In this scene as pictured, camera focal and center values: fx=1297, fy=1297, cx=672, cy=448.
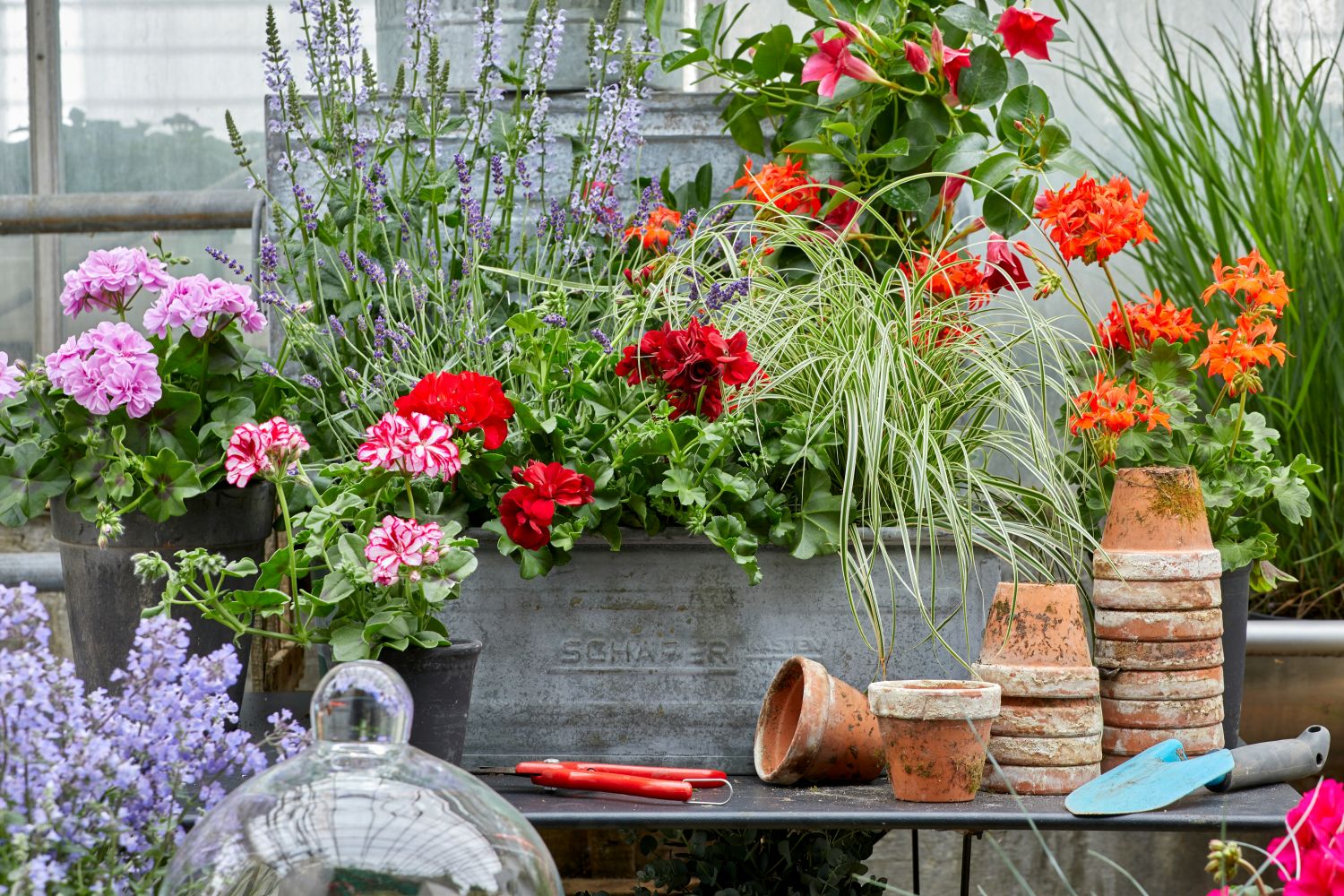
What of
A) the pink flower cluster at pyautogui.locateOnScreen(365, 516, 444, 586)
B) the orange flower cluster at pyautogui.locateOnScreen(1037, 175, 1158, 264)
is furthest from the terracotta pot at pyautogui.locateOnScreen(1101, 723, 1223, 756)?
the pink flower cluster at pyautogui.locateOnScreen(365, 516, 444, 586)

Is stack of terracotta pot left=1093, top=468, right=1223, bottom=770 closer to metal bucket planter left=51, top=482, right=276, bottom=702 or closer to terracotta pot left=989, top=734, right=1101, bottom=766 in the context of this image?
terracotta pot left=989, top=734, right=1101, bottom=766

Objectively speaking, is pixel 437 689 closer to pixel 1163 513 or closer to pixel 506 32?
pixel 1163 513

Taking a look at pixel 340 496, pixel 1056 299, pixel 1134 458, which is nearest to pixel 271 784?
pixel 340 496

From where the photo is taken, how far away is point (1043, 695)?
1.15m

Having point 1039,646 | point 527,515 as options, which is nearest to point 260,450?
point 527,515

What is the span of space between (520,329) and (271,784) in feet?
2.03

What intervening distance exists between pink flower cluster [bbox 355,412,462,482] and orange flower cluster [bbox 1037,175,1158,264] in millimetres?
649

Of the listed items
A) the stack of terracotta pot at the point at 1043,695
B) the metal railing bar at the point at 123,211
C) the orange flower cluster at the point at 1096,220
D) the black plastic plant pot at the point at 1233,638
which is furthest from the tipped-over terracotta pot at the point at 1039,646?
the metal railing bar at the point at 123,211

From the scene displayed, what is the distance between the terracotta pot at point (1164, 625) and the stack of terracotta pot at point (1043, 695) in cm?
6

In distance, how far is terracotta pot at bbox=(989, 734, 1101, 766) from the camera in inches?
45.1

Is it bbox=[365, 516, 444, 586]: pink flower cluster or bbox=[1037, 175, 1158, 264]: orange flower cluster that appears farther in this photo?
bbox=[1037, 175, 1158, 264]: orange flower cluster

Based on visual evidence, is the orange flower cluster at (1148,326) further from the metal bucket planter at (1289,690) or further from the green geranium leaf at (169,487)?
the green geranium leaf at (169,487)

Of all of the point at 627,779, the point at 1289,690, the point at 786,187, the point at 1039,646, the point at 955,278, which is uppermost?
the point at 786,187

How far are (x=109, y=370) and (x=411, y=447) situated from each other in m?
0.30
